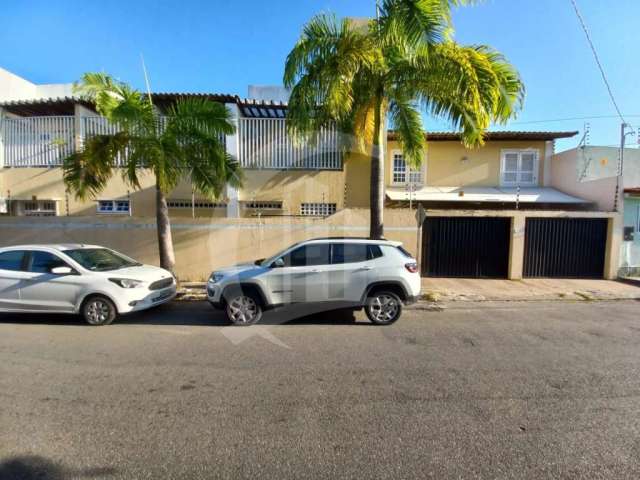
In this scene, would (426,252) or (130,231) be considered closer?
(130,231)

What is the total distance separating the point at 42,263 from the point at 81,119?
778cm

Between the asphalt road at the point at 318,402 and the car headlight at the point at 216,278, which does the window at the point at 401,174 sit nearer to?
the asphalt road at the point at 318,402

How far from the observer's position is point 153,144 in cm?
702

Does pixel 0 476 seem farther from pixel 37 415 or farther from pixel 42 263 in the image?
pixel 42 263

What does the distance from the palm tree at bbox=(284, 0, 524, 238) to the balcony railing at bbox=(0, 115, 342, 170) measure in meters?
3.37

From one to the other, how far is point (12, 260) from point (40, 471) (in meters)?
5.48

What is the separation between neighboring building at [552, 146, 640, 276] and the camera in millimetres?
10328

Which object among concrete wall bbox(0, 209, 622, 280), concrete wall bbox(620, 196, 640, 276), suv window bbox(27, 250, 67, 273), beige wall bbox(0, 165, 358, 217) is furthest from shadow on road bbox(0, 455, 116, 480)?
concrete wall bbox(620, 196, 640, 276)

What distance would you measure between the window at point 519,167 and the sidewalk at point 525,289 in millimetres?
4903

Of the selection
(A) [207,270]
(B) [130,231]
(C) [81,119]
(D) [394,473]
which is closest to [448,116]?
(D) [394,473]

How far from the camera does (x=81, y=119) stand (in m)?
11.1

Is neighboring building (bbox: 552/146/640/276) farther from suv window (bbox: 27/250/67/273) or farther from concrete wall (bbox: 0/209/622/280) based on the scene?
→ suv window (bbox: 27/250/67/273)

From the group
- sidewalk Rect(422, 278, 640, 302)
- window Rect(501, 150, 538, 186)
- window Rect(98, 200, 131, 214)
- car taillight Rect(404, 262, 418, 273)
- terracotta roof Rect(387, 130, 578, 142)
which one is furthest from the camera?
window Rect(501, 150, 538, 186)

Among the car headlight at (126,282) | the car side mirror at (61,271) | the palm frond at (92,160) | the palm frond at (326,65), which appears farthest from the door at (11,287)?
the palm frond at (326,65)
